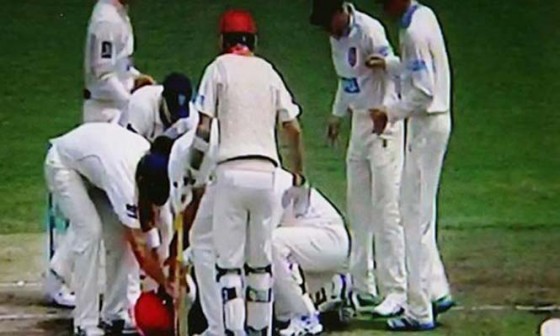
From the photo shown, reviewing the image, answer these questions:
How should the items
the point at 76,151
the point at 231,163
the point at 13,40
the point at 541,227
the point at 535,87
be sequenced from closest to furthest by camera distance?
1. the point at 231,163
2. the point at 76,151
3. the point at 541,227
4. the point at 535,87
5. the point at 13,40

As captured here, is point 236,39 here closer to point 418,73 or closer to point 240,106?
point 240,106

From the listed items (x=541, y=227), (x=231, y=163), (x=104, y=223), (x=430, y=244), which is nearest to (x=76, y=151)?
(x=104, y=223)

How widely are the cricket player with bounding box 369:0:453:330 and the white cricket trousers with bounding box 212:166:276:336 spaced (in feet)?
3.59

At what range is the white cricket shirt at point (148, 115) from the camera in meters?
10.9

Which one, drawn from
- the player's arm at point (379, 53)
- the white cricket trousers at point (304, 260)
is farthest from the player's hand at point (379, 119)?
the white cricket trousers at point (304, 260)

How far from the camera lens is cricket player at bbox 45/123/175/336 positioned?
33.0ft

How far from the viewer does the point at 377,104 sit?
36.2 feet

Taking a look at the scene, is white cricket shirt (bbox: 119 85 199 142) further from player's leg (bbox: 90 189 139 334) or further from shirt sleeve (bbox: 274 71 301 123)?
shirt sleeve (bbox: 274 71 301 123)

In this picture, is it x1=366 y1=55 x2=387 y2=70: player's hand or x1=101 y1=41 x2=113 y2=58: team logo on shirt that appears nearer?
x1=366 y1=55 x2=387 y2=70: player's hand

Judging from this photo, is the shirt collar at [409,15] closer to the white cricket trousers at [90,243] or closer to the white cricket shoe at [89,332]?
the white cricket trousers at [90,243]

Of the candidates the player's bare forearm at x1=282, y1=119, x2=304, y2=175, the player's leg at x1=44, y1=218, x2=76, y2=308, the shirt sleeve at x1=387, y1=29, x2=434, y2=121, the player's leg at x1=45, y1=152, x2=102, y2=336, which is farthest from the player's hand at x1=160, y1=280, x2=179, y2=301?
the shirt sleeve at x1=387, y1=29, x2=434, y2=121

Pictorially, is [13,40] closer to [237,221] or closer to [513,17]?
[513,17]

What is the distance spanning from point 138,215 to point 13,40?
11.2m

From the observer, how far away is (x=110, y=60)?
12.2m
